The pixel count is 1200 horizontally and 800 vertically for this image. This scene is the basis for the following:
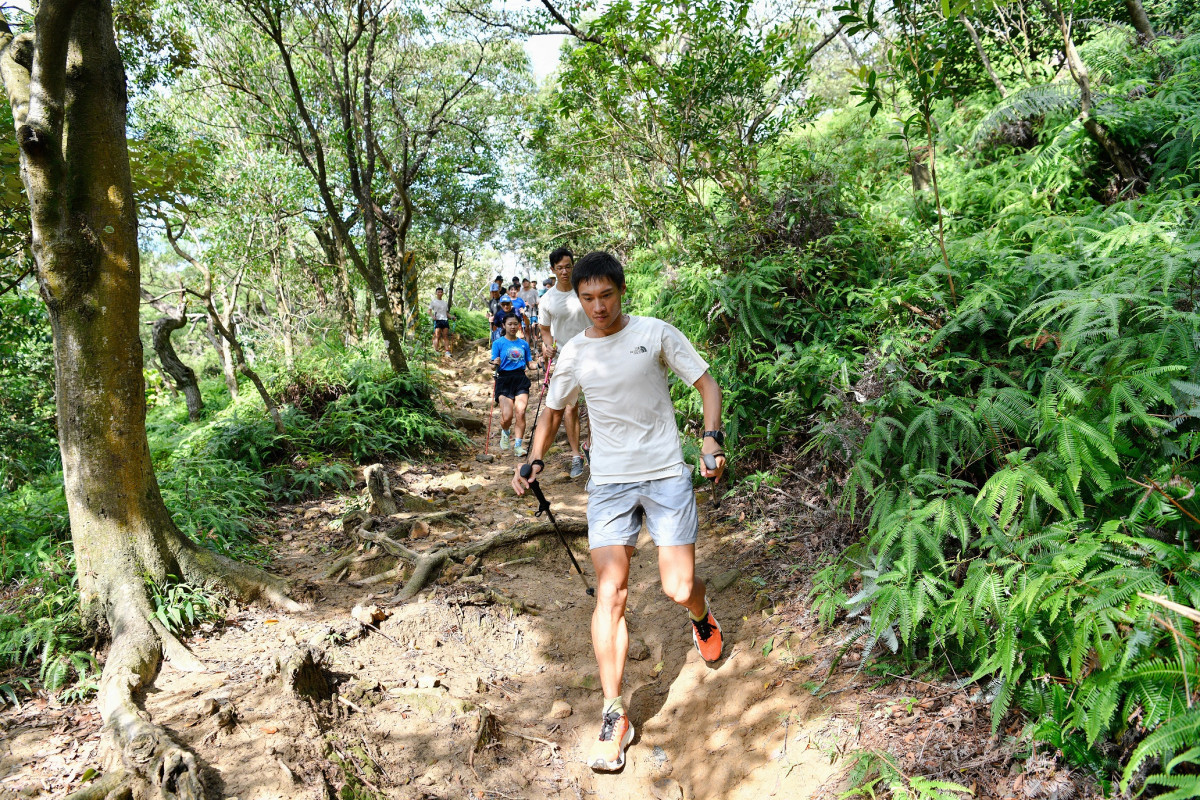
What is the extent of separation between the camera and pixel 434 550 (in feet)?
17.8

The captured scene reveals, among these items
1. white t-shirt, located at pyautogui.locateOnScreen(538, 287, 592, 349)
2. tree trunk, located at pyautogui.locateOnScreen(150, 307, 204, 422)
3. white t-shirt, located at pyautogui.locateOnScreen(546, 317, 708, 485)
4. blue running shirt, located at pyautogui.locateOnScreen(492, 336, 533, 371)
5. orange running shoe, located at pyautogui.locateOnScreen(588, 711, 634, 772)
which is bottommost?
orange running shoe, located at pyautogui.locateOnScreen(588, 711, 634, 772)

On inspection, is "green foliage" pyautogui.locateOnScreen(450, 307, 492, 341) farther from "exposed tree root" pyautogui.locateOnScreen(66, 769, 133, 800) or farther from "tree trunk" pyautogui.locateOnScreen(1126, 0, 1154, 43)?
"exposed tree root" pyautogui.locateOnScreen(66, 769, 133, 800)

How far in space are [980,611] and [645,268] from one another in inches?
441

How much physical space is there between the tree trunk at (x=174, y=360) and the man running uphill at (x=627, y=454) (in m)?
6.87

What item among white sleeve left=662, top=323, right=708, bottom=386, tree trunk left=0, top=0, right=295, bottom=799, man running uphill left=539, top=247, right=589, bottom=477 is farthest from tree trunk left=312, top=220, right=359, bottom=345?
white sleeve left=662, top=323, right=708, bottom=386

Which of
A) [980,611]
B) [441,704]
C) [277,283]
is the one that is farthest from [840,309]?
[277,283]

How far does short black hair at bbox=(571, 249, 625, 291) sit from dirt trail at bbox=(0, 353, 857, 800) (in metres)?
2.44

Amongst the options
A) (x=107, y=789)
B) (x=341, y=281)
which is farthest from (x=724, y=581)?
(x=341, y=281)

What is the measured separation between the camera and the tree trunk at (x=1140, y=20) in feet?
21.5

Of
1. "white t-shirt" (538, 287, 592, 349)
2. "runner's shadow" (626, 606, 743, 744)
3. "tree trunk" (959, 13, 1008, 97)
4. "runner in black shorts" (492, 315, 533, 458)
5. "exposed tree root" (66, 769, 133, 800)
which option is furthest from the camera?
"runner in black shorts" (492, 315, 533, 458)

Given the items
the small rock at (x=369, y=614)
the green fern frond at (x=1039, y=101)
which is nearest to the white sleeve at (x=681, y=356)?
the small rock at (x=369, y=614)

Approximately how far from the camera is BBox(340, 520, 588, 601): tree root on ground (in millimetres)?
4980

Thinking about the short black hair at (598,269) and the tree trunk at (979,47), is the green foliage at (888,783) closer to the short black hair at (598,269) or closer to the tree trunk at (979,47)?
the short black hair at (598,269)

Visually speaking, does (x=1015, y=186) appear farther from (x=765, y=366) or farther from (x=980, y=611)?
(x=980, y=611)
